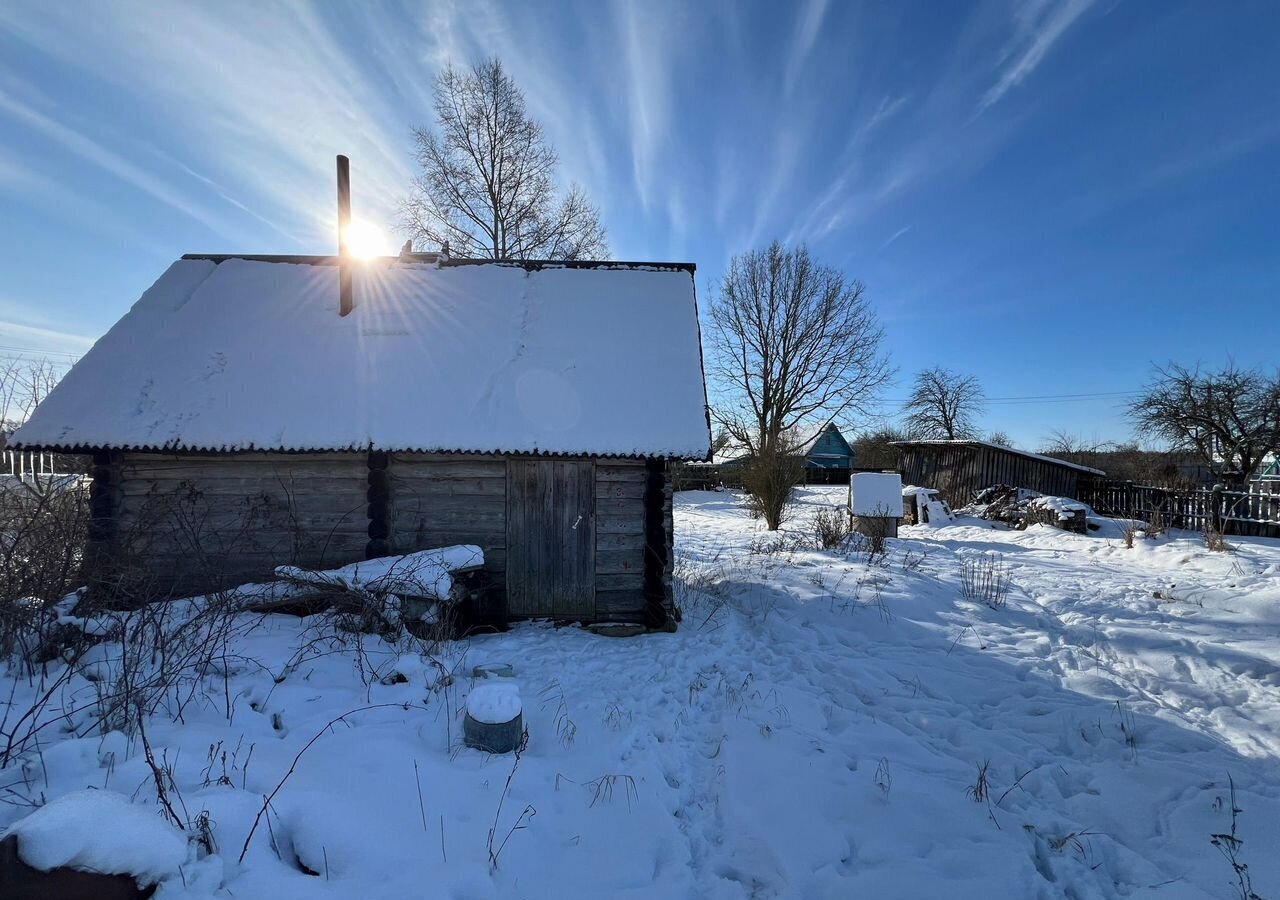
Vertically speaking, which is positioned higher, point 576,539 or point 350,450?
point 350,450

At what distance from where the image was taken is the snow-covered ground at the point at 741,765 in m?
2.78

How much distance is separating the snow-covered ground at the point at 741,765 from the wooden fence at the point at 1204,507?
1056 cm

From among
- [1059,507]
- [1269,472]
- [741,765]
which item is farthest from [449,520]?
[1269,472]

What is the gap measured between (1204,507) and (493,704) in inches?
784

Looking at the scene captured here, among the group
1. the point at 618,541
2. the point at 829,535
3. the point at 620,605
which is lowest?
the point at 620,605

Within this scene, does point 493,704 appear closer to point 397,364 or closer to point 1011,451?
point 397,364

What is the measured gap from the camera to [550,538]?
7227 mm

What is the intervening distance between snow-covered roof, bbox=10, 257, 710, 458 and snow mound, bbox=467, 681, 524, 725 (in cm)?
350

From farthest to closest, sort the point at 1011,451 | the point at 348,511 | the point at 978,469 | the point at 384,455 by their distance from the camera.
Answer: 1. the point at 978,469
2. the point at 1011,451
3. the point at 348,511
4. the point at 384,455

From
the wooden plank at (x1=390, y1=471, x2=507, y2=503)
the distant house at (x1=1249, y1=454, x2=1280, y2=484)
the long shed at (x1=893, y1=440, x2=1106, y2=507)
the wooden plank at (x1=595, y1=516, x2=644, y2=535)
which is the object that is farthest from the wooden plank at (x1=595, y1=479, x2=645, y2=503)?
the distant house at (x1=1249, y1=454, x2=1280, y2=484)

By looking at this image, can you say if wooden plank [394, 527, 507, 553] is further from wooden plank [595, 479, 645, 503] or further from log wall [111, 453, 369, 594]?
wooden plank [595, 479, 645, 503]

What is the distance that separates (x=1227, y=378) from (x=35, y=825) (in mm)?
28013

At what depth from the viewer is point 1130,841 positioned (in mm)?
3230

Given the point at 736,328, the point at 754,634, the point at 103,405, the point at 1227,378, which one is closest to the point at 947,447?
the point at 1227,378
